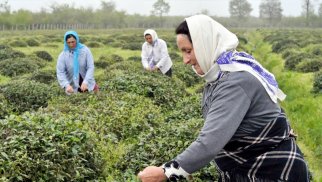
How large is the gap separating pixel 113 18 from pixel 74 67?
8125cm

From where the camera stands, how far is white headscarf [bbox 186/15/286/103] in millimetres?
2703

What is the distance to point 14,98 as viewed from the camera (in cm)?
921

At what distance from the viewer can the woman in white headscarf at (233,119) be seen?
104 inches

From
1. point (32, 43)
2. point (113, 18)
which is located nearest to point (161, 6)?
point (113, 18)

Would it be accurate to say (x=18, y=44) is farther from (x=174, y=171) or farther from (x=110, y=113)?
(x=174, y=171)

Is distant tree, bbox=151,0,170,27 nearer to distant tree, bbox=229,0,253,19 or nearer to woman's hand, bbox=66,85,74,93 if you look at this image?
distant tree, bbox=229,0,253,19

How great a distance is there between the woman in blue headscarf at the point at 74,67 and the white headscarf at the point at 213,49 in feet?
18.0

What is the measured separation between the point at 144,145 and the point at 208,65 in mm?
3014

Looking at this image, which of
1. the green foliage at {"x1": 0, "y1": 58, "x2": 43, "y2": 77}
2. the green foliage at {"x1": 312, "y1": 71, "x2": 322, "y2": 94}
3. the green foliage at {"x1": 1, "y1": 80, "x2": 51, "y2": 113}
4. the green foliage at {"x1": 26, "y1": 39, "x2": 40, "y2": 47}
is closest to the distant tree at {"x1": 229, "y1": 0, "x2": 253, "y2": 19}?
the green foliage at {"x1": 26, "y1": 39, "x2": 40, "y2": 47}

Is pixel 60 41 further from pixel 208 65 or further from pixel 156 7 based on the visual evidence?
pixel 156 7

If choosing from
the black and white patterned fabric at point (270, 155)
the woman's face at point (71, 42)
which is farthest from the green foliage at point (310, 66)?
the black and white patterned fabric at point (270, 155)

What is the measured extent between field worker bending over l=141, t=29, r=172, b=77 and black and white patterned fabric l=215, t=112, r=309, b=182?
756 centimetres

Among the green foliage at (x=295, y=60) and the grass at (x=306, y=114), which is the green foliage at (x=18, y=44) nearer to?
the green foliage at (x=295, y=60)

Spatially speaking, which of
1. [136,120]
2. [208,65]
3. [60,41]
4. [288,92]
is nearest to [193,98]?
[136,120]
